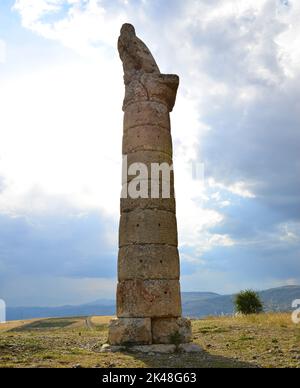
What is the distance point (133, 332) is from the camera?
1109 centimetres

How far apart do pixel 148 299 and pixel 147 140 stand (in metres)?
4.41

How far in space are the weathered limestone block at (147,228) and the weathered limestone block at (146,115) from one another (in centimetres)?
264

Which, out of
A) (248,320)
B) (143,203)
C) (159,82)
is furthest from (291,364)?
(248,320)

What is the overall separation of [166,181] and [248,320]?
881 cm

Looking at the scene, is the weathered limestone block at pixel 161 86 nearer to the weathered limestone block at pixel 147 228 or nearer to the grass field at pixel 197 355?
the weathered limestone block at pixel 147 228

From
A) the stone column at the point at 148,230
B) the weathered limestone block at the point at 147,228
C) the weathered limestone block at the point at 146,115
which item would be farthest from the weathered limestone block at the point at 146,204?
the weathered limestone block at the point at 146,115

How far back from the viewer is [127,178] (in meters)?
12.7

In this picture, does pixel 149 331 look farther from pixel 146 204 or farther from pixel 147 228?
pixel 146 204

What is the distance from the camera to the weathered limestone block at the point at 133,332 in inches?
436

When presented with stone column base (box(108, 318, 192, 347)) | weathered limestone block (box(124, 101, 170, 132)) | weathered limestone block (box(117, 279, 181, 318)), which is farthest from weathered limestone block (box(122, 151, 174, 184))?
stone column base (box(108, 318, 192, 347))

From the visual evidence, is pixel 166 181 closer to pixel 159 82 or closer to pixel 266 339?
pixel 159 82

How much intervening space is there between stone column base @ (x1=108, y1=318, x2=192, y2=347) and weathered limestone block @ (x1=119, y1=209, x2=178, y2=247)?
2031mm

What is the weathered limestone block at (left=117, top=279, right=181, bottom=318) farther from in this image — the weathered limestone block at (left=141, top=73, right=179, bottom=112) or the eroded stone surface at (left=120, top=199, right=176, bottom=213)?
the weathered limestone block at (left=141, top=73, right=179, bottom=112)
